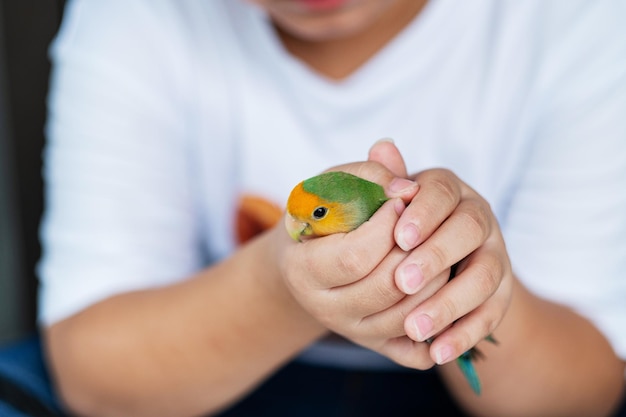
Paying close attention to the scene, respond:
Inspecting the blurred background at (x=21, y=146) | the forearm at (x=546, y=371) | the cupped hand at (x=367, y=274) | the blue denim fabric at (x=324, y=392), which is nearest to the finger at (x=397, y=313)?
the cupped hand at (x=367, y=274)

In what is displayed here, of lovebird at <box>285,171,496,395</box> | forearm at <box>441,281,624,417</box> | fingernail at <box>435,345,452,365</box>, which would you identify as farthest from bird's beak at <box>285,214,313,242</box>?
forearm at <box>441,281,624,417</box>

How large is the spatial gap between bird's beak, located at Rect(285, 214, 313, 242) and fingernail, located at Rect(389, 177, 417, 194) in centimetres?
6

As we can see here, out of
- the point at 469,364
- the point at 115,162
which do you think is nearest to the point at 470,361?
the point at 469,364

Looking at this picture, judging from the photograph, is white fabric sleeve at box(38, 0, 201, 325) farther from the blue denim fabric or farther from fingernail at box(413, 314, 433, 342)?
fingernail at box(413, 314, 433, 342)

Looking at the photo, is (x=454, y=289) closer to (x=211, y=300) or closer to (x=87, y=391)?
(x=211, y=300)

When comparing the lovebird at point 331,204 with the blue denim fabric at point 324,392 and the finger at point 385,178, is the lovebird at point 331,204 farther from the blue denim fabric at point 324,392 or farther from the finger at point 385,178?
the blue denim fabric at point 324,392

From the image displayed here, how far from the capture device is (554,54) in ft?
2.33

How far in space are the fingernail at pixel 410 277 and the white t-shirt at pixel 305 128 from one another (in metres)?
0.26

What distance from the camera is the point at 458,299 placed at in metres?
0.46

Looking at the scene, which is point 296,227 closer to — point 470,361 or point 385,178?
point 385,178

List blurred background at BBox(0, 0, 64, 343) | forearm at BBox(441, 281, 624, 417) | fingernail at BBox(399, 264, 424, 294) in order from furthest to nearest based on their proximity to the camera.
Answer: blurred background at BBox(0, 0, 64, 343) → forearm at BBox(441, 281, 624, 417) → fingernail at BBox(399, 264, 424, 294)

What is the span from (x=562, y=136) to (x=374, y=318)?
0.96 feet

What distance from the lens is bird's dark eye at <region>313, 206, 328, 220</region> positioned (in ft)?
1.48

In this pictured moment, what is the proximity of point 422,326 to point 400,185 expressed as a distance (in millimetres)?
90
